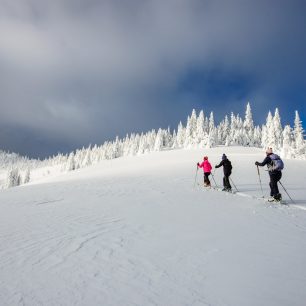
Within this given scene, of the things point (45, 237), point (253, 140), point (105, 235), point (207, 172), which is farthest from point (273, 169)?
point (253, 140)

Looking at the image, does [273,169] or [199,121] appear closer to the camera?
[273,169]

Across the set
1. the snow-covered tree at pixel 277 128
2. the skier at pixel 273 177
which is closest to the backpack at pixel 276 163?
the skier at pixel 273 177

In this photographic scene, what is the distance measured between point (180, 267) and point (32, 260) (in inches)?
120

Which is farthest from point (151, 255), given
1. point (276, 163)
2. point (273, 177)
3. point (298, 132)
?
point (298, 132)

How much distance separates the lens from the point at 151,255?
6844 millimetres

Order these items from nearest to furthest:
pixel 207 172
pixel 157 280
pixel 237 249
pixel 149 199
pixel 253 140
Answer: pixel 157 280
pixel 237 249
pixel 149 199
pixel 207 172
pixel 253 140

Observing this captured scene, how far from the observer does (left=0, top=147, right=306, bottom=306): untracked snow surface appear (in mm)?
5043

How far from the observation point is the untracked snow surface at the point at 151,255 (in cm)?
504

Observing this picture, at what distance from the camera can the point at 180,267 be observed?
6180mm

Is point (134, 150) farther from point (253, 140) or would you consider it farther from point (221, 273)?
point (221, 273)

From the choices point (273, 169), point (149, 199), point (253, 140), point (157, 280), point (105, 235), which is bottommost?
point (157, 280)

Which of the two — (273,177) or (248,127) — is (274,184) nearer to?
(273,177)

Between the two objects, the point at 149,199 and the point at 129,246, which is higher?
the point at 149,199

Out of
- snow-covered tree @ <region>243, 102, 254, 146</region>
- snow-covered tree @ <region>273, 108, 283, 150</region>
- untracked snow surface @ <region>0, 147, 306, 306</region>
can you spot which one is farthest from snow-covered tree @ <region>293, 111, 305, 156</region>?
untracked snow surface @ <region>0, 147, 306, 306</region>
